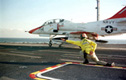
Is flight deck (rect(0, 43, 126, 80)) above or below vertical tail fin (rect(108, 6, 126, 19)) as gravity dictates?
below

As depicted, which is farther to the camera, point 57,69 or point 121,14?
point 121,14

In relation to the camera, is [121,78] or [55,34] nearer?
[121,78]

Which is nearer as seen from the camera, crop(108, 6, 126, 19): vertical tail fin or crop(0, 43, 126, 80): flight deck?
crop(0, 43, 126, 80): flight deck

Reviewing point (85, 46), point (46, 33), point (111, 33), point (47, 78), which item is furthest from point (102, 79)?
point (46, 33)

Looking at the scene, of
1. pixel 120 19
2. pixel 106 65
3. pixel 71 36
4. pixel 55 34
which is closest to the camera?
pixel 106 65

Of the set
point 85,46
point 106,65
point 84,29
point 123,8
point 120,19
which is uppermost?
point 123,8

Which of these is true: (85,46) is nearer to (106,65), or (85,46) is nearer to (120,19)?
(106,65)

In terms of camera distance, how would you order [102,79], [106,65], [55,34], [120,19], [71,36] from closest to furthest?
1. [102,79]
2. [106,65]
3. [120,19]
4. [71,36]
5. [55,34]

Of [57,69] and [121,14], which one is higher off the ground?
[121,14]

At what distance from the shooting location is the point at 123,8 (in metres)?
16.5

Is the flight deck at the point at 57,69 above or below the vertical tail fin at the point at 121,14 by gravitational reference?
below

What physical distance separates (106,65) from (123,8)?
13.6m

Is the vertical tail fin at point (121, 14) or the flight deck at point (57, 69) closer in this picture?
the flight deck at point (57, 69)

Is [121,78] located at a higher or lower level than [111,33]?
lower
